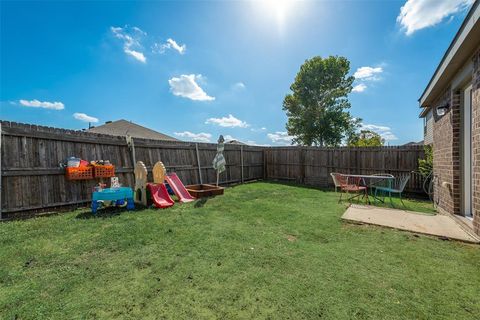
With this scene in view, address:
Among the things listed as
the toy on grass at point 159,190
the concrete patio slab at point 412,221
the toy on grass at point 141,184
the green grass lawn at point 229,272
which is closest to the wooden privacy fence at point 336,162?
the concrete patio slab at point 412,221

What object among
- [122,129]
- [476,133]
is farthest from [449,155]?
[122,129]

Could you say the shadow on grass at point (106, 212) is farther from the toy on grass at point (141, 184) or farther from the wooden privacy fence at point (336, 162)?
the wooden privacy fence at point (336, 162)

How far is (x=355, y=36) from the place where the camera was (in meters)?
7.82

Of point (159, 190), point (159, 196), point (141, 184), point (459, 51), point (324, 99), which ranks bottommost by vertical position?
point (159, 196)

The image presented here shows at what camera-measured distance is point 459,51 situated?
10.5 feet

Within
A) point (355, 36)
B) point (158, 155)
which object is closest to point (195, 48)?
point (158, 155)

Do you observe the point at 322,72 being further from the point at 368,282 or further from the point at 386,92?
the point at 368,282

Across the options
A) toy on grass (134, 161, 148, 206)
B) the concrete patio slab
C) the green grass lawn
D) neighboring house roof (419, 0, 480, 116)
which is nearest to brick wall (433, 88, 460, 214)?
→ neighboring house roof (419, 0, 480, 116)

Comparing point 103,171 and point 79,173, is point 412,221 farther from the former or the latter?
point 79,173

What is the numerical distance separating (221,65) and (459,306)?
10.4m

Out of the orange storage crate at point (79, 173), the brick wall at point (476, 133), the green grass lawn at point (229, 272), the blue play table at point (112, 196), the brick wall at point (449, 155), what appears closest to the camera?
the green grass lawn at point (229, 272)

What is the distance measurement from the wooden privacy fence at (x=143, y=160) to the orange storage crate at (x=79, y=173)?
189 mm

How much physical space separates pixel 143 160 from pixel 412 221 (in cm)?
690

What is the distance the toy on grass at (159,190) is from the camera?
17.0 ft
